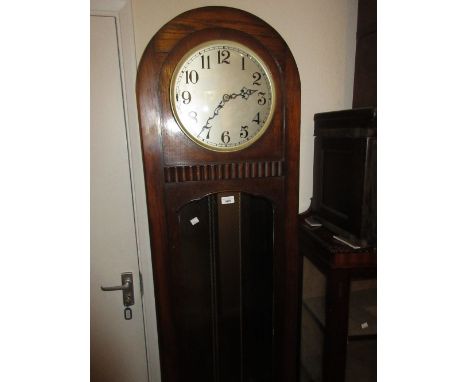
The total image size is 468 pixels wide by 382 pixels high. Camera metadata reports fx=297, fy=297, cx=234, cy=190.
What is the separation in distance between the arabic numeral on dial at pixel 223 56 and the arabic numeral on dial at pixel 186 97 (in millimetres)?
149

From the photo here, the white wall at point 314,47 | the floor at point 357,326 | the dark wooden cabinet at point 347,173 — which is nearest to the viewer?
the dark wooden cabinet at point 347,173

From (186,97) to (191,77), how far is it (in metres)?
0.07

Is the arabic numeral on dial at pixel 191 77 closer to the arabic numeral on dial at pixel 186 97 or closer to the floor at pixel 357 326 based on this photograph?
the arabic numeral on dial at pixel 186 97

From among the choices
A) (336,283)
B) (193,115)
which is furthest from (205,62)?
(336,283)

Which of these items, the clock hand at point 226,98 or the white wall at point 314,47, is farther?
the white wall at point 314,47

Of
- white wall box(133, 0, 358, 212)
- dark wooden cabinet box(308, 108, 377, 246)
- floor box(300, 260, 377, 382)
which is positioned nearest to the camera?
dark wooden cabinet box(308, 108, 377, 246)

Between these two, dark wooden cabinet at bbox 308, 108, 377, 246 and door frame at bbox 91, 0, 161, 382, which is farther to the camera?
door frame at bbox 91, 0, 161, 382

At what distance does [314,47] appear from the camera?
129 cm

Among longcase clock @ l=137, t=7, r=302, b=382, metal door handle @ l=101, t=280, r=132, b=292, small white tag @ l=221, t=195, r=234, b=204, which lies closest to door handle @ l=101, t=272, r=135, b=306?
metal door handle @ l=101, t=280, r=132, b=292

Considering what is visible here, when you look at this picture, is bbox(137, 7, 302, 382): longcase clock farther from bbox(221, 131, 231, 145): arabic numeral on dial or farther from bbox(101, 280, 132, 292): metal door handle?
bbox(101, 280, 132, 292): metal door handle

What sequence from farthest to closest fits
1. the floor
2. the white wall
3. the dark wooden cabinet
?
the white wall, the floor, the dark wooden cabinet

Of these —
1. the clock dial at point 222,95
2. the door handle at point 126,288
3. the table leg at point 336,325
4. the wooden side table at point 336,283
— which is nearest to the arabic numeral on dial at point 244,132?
the clock dial at point 222,95

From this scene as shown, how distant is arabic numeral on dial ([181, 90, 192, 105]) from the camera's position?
0.96 m

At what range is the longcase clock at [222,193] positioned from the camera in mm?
936
